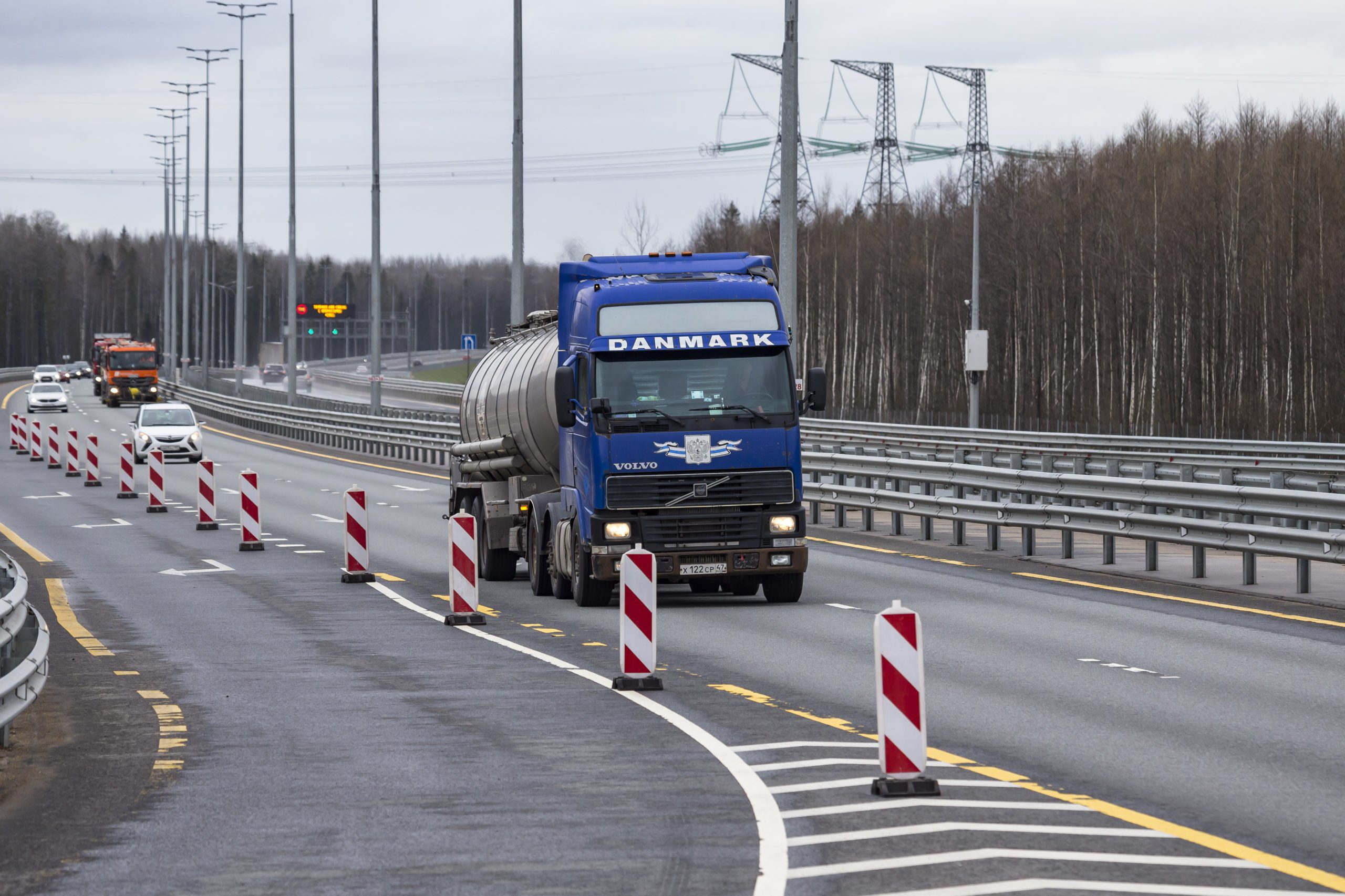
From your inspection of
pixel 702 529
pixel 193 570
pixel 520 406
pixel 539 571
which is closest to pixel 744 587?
pixel 702 529

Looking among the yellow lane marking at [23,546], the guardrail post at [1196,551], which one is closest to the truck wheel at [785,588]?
the guardrail post at [1196,551]

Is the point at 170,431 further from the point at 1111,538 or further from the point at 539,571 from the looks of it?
the point at 1111,538

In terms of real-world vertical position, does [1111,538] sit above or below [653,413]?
below

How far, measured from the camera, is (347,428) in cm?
5872

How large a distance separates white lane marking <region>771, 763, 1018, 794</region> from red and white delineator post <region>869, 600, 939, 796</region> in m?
0.20

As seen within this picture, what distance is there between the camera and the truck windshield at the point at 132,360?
298 feet

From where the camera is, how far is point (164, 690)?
42.3 ft

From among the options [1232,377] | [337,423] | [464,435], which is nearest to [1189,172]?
[1232,377]

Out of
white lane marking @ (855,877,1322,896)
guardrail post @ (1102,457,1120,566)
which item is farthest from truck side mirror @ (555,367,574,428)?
white lane marking @ (855,877,1322,896)

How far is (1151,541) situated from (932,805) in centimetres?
1262

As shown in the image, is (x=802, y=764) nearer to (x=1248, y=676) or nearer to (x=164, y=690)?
(x=1248, y=676)


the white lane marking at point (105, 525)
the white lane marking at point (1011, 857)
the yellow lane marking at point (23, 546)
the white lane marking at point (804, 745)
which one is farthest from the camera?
the white lane marking at point (105, 525)

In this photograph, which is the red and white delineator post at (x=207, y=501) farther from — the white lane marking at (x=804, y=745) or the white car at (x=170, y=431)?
the white lane marking at (x=804, y=745)

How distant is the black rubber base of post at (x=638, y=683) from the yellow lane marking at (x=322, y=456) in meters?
29.8
